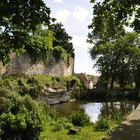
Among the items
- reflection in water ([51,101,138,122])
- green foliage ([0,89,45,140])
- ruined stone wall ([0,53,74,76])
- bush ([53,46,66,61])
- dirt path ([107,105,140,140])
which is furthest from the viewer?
bush ([53,46,66,61])

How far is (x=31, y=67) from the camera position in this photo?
39312 mm

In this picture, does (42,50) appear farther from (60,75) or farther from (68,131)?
(60,75)

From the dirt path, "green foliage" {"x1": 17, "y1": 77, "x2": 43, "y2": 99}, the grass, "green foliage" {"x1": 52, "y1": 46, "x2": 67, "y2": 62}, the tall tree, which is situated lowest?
the grass

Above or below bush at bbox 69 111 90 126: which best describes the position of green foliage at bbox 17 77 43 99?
above

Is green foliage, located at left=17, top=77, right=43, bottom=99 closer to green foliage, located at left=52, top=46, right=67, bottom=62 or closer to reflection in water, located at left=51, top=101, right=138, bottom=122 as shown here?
reflection in water, located at left=51, top=101, right=138, bottom=122

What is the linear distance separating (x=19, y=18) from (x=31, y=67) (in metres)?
30.1

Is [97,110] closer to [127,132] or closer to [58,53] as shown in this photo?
[58,53]

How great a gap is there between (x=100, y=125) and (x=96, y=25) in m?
4.81

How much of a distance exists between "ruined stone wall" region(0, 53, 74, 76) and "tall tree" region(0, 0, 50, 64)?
1907cm

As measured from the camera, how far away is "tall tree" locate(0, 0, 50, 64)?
9031mm

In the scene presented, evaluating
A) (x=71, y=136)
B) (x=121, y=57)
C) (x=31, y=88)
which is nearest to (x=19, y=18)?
(x=71, y=136)

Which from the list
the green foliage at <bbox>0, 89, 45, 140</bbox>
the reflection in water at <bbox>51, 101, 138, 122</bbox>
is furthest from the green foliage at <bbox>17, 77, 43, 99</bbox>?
the green foliage at <bbox>0, 89, 45, 140</bbox>

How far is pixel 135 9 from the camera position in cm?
1391

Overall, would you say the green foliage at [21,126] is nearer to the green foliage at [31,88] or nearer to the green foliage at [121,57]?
the green foliage at [31,88]
